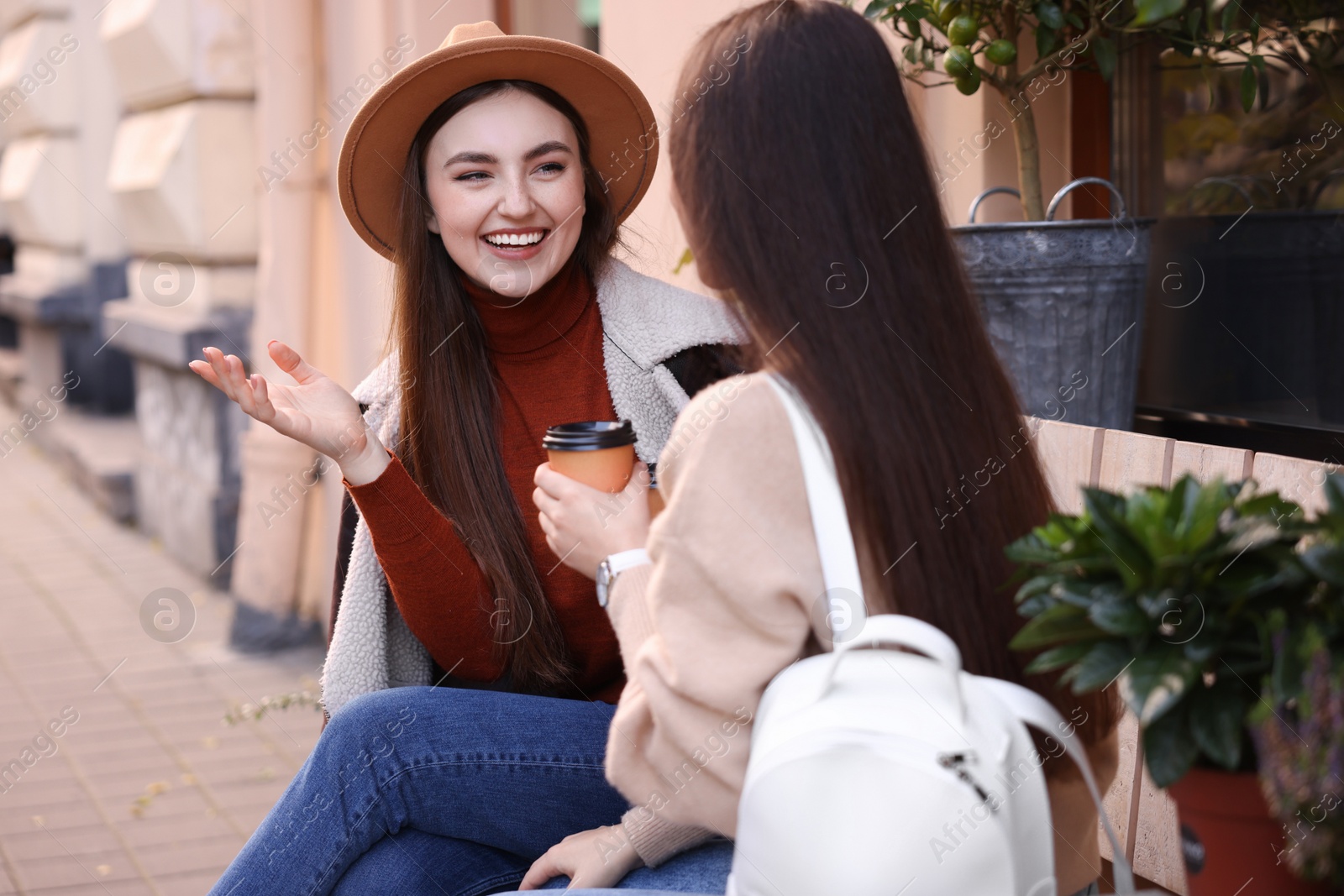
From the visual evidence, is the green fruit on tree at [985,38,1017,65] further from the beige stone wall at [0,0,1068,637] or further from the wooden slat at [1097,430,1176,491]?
the beige stone wall at [0,0,1068,637]

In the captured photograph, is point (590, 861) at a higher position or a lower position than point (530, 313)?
lower

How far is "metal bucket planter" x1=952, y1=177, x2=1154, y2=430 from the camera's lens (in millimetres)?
2295

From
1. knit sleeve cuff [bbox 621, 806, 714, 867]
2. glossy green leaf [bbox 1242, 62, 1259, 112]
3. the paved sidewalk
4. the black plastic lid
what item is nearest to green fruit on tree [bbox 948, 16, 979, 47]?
glossy green leaf [bbox 1242, 62, 1259, 112]

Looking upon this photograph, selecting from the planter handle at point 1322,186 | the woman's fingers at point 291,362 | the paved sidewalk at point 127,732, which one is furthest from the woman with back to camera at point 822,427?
the paved sidewalk at point 127,732

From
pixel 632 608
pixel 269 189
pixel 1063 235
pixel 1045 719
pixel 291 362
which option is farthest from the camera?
pixel 269 189

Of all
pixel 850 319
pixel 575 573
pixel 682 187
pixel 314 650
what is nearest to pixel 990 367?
pixel 850 319

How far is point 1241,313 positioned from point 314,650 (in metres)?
3.98

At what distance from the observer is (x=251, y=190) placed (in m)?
6.20

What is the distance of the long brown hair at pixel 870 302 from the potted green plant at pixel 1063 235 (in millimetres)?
876

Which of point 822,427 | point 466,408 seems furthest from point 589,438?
point 466,408

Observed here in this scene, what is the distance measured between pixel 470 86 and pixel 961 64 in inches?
34.4

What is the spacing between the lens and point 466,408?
2383 mm

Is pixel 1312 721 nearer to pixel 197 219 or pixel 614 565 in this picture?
pixel 614 565

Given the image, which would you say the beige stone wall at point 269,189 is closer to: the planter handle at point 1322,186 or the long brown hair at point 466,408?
the long brown hair at point 466,408
